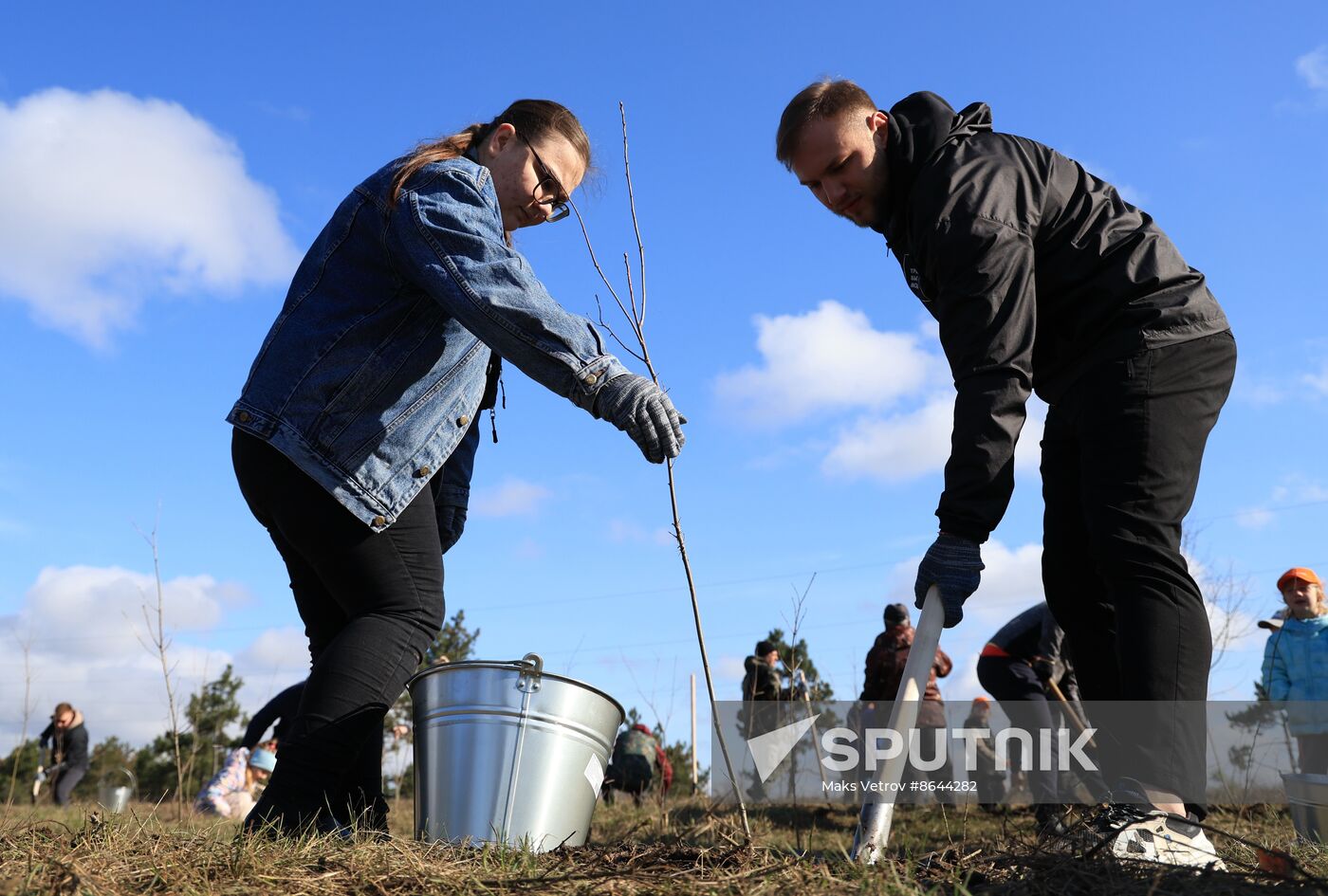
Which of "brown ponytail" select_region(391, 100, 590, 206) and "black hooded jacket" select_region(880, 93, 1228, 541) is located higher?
"brown ponytail" select_region(391, 100, 590, 206)

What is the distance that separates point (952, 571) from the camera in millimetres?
2059

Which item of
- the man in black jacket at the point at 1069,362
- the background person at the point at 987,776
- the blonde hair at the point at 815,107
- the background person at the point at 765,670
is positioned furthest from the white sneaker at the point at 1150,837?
the background person at the point at 765,670

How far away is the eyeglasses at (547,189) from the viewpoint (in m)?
2.49

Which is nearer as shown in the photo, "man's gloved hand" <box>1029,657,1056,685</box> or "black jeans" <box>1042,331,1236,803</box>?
"black jeans" <box>1042,331,1236,803</box>

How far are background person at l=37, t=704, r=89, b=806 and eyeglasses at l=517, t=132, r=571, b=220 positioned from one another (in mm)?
11534

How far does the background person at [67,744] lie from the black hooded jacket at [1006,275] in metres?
12.1

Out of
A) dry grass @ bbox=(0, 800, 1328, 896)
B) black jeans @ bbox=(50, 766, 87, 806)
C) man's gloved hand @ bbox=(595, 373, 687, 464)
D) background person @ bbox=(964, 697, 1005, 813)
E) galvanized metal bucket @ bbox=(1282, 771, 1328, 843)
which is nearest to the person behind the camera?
dry grass @ bbox=(0, 800, 1328, 896)

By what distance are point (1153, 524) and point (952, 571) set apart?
0.46 m

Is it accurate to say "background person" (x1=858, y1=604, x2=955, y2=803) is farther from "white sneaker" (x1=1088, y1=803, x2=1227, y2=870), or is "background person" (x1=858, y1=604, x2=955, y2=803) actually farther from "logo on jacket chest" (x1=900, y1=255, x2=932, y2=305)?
"white sneaker" (x1=1088, y1=803, x2=1227, y2=870)

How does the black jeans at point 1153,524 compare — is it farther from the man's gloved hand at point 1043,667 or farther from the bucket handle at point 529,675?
the man's gloved hand at point 1043,667

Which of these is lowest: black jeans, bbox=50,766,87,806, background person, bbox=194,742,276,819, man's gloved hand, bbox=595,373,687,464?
black jeans, bbox=50,766,87,806

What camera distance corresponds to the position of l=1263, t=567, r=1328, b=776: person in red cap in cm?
571

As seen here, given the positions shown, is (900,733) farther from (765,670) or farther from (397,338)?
(765,670)

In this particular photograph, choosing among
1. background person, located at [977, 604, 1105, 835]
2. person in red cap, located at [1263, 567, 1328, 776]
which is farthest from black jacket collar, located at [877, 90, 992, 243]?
background person, located at [977, 604, 1105, 835]
